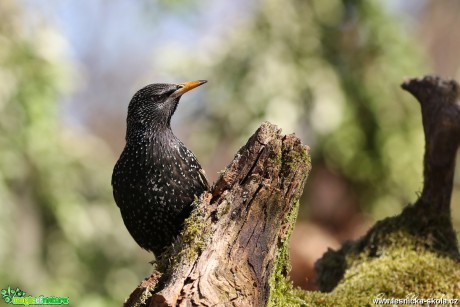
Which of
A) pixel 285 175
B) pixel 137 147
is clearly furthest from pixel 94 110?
pixel 285 175

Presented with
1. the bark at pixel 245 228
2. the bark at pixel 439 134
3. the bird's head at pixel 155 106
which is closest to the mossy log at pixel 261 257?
the bark at pixel 245 228

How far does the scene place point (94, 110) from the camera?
18.1 m

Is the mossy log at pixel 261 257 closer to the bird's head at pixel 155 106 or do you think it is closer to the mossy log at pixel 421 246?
the mossy log at pixel 421 246

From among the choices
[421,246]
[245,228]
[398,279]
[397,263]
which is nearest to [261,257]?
[245,228]

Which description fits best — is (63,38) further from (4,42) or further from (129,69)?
(129,69)

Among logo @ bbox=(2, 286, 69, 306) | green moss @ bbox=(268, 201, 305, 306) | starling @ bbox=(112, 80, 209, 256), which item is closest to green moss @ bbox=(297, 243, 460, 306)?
green moss @ bbox=(268, 201, 305, 306)

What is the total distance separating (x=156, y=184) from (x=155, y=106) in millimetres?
746

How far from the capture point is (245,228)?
3.72m

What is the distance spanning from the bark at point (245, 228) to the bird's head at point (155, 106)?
148 cm

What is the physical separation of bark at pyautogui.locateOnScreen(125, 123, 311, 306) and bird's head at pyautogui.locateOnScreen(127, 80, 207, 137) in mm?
1477

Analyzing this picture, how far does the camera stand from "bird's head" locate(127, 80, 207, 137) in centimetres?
524

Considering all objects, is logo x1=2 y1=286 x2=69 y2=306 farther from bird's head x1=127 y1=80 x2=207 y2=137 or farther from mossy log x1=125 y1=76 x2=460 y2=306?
mossy log x1=125 y1=76 x2=460 y2=306

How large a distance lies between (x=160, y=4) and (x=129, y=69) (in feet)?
32.4

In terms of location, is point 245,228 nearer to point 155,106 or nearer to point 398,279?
point 398,279
